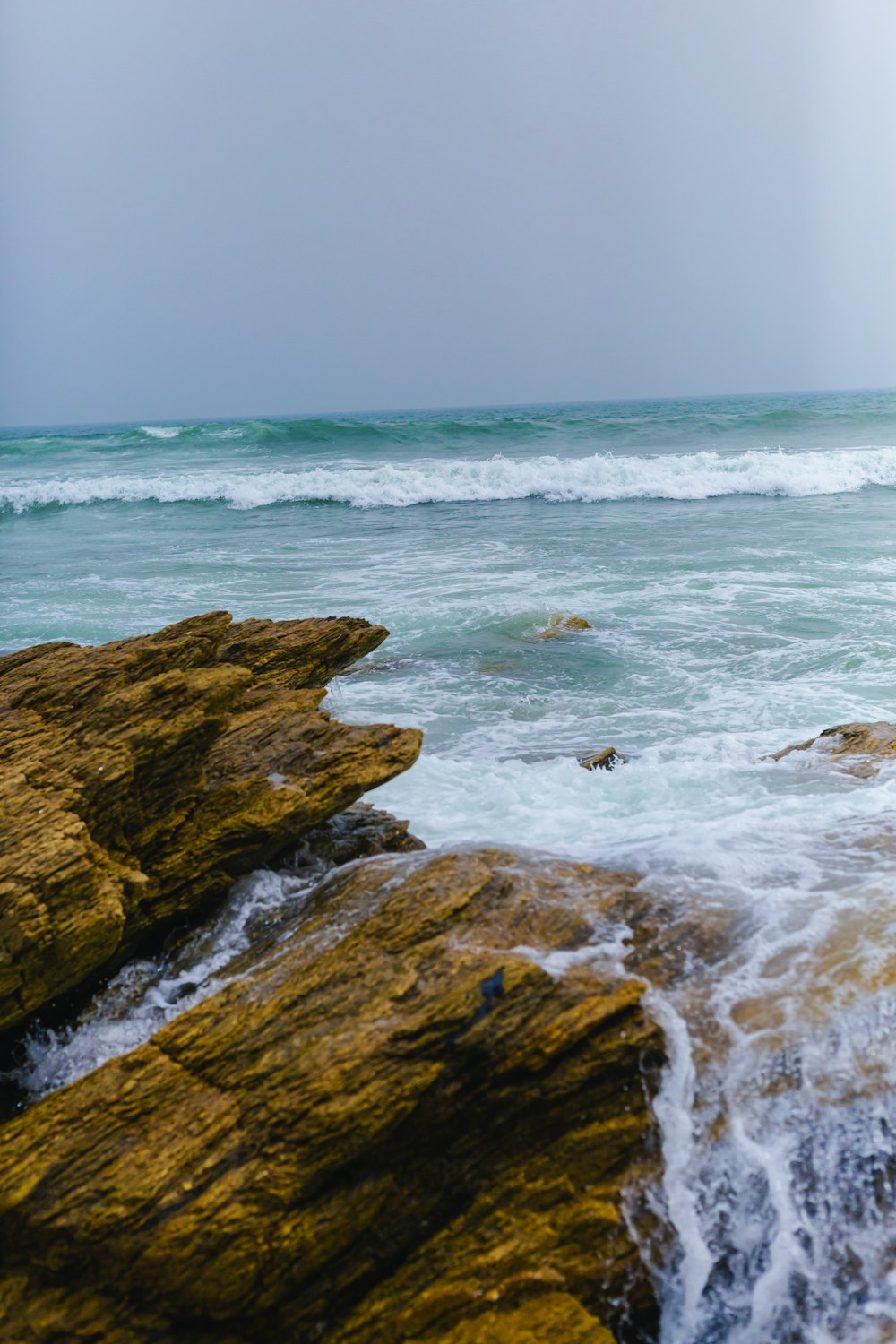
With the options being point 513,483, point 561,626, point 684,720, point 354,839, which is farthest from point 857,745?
point 513,483

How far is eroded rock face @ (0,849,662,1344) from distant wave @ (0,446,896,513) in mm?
27555

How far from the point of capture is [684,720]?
944 cm

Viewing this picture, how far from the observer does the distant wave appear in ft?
101

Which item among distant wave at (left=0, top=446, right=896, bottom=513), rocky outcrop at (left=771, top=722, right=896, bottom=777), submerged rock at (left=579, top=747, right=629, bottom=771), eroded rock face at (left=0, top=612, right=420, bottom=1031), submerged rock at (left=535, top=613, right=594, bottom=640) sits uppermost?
distant wave at (left=0, top=446, right=896, bottom=513)

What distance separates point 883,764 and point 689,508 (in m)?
21.0

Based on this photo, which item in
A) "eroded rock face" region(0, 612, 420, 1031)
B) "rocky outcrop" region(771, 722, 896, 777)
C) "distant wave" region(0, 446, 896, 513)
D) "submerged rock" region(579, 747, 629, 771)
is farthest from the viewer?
"distant wave" region(0, 446, 896, 513)

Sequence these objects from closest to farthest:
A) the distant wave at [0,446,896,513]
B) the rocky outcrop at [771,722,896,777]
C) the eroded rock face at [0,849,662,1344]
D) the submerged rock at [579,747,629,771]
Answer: the eroded rock face at [0,849,662,1344] → the rocky outcrop at [771,722,896,777] → the submerged rock at [579,747,629,771] → the distant wave at [0,446,896,513]

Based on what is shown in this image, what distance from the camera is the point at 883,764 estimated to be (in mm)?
7125

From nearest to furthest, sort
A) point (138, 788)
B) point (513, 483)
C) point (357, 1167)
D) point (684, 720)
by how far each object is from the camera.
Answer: point (357, 1167), point (138, 788), point (684, 720), point (513, 483)

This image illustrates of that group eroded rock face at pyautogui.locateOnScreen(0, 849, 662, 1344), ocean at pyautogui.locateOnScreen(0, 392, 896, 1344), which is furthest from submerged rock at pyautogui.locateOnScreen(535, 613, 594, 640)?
eroded rock face at pyautogui.locateOnScreen(0, 849, 662, 1344)

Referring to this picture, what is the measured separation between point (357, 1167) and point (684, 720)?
6914 millimetres

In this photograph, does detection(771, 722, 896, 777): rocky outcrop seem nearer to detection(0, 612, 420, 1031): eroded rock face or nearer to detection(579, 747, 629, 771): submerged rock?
detection(579, 747, 629, 771): submerged rock

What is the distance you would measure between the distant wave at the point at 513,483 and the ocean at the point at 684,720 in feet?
0.61

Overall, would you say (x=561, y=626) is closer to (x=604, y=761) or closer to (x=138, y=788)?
(x=604, y=761)
